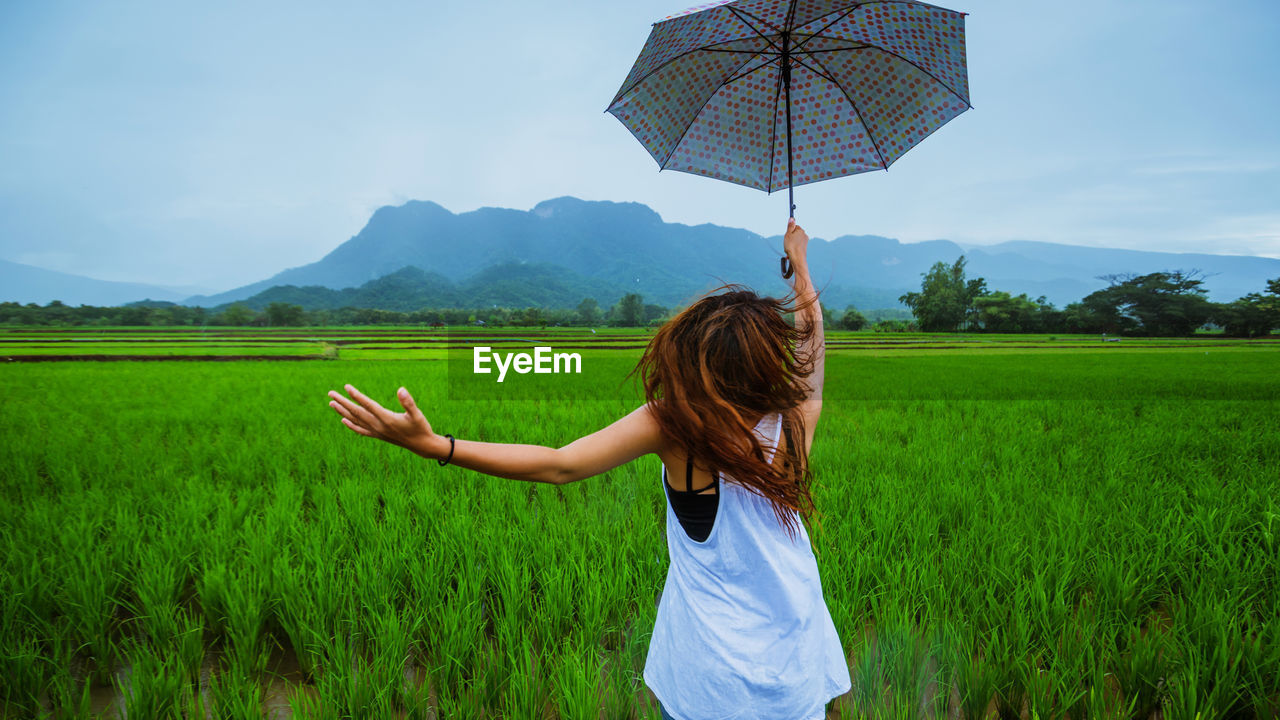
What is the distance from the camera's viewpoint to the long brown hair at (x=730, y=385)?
3.13ft

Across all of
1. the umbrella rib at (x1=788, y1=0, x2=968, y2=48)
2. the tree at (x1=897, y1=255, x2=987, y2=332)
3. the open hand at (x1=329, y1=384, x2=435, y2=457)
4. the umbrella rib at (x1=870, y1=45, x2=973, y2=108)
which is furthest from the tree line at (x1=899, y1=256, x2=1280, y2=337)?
the open hand at (x1=329, y1=384, x2=435, y2=457)

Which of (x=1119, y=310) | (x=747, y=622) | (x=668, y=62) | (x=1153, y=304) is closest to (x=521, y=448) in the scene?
(x=747, y=622)

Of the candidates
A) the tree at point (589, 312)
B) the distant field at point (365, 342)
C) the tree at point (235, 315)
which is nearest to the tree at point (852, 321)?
the distant field at point (365, 342)

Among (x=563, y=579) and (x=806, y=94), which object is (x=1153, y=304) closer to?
(x=806, y=94)

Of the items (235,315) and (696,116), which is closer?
(696,116)

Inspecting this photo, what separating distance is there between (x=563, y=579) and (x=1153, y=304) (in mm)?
44829

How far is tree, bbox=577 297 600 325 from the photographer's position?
43.6 meters

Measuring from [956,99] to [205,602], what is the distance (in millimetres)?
4130

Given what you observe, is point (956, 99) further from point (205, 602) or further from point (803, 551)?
point (205, 602)

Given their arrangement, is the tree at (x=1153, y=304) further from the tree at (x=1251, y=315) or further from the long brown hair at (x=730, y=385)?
the long brown hair at (x=730, y=385)

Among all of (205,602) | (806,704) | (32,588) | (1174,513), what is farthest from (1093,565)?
(32,588)

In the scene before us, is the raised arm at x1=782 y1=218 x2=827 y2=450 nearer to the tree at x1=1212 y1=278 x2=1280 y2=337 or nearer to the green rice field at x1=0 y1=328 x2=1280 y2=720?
the green rice field at x1=0 y1=328 x2=1280 y2=720

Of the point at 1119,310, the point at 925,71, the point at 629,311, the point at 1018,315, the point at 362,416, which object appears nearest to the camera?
the point at 362,416

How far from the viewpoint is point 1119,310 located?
112 feet
